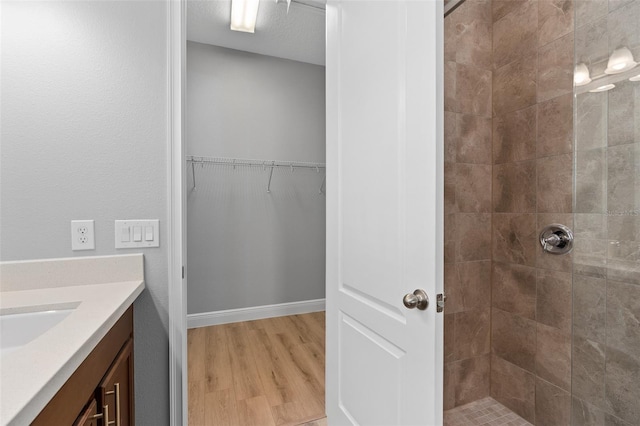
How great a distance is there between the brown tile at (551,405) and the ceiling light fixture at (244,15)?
3046mm

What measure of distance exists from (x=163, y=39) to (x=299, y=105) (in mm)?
2114

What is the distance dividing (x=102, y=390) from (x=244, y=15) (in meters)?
2.67

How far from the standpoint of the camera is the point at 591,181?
45.6 inches

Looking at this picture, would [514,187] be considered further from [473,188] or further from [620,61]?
[620,61]

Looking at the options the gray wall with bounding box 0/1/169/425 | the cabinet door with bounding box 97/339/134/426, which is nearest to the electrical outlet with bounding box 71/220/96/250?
the gray wall with bounding box 0/1/169/425

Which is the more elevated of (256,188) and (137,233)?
(256,188)

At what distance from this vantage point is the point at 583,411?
122cm

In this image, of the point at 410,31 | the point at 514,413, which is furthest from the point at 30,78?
the point at 514,413

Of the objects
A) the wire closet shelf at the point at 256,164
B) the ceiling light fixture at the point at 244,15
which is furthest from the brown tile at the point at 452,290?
the ceiling light fixture at the point at 244,15

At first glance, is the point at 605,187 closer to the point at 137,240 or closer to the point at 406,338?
the point at 406,338

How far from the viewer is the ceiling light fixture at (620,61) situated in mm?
1012

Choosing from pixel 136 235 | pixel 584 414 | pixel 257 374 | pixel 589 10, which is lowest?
pixel 257 374

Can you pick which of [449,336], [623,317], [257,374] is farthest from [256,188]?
[623,317]

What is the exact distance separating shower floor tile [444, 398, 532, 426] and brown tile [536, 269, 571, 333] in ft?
1.89
